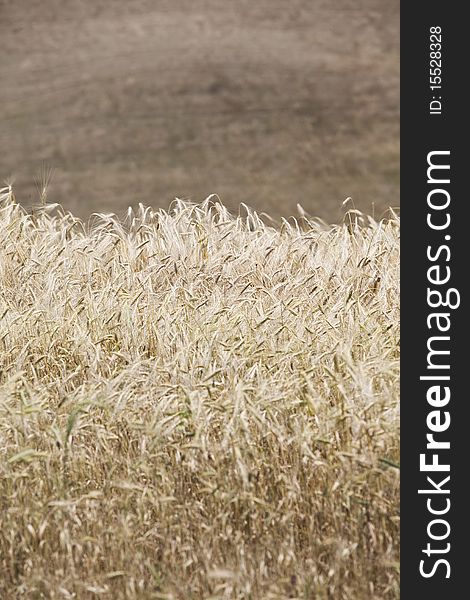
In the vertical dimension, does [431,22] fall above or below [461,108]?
above

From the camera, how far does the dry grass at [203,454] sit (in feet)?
8.07

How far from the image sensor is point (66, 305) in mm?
3746

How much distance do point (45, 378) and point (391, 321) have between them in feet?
4.55

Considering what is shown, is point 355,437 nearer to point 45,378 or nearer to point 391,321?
point 391,321

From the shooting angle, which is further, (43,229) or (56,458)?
(43,229)

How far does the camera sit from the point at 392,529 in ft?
8.25

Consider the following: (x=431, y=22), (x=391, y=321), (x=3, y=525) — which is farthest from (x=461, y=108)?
(x=3, y=525)

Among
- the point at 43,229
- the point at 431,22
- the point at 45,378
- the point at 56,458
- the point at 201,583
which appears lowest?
the point at 201,583

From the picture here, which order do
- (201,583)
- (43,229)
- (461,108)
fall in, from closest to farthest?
(201,583), (461,108), (43,229)

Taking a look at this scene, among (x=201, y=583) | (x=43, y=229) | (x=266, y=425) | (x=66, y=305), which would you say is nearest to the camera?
(x=201, y=583)

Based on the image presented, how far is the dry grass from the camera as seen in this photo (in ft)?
8.07

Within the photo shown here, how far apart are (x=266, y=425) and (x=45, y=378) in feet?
3.34

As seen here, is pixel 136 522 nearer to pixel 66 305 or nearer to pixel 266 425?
pixel 266 425

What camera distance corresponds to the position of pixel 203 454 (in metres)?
2.62
